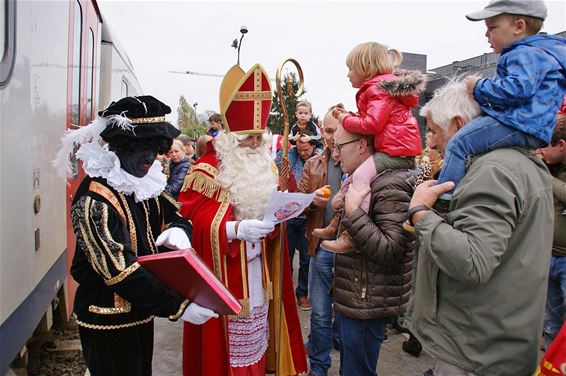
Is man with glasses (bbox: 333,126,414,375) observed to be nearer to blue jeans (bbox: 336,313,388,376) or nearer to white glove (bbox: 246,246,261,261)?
blue jeans (bbox: 336,313,388,376)

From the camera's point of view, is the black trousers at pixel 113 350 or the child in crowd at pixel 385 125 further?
the child in crowd at pixel 385 125

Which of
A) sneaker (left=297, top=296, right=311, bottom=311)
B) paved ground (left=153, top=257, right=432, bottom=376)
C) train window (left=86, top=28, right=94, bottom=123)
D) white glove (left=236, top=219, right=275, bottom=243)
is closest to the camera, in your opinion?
white glove (left=236, top=219, right=275, bottom=243)

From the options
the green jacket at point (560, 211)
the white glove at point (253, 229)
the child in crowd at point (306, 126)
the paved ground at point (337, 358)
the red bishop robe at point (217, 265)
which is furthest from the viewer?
the child in crowd at point (306, 126)

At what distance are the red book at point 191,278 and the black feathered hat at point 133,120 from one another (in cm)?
54

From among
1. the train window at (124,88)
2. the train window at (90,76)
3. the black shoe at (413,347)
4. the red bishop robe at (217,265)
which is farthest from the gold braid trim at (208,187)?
the train window at (124,88)

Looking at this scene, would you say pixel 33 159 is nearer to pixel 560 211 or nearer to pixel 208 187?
pixel 208 187

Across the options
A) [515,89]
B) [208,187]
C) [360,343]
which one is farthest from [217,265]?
[515,89]

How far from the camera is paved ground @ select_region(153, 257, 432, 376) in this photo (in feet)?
12.8

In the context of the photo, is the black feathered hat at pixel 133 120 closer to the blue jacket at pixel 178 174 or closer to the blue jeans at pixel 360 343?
the blue jeans at pixel 360 343

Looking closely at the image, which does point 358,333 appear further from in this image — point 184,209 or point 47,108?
point 47,108

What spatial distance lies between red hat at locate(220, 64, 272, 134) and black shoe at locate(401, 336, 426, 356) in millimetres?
2457

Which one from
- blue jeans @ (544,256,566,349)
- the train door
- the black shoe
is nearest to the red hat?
the train door

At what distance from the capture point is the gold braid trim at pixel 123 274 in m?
1.87

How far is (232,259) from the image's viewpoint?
9.82 feet
